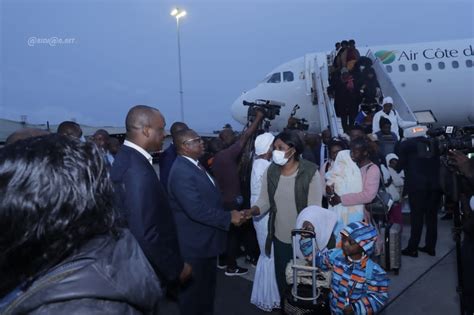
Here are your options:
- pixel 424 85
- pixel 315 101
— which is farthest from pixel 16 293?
pixel 424 85

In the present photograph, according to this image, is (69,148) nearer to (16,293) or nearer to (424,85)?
(16,293)

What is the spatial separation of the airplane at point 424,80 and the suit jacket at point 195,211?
10371 mm

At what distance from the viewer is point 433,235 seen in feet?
19.9

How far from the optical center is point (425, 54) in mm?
13922

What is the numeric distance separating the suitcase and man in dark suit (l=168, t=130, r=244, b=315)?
8.60 ft

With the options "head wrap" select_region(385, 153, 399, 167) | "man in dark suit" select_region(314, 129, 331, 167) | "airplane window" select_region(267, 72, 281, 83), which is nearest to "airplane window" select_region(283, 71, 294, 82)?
"airplane window" select_region(267, 72, 281, 83)

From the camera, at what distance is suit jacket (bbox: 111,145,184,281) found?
2586 mm

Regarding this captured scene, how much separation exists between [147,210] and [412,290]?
3.79m

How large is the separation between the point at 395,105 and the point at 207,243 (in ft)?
27.5

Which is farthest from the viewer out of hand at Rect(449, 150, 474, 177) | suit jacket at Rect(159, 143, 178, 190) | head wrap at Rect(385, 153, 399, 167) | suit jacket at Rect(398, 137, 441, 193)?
head wrap at Rect(385, 153, 399, 167)

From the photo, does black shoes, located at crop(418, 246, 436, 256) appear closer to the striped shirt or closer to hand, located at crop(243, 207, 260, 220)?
hand, located at crop(243, 207, 260, 220)

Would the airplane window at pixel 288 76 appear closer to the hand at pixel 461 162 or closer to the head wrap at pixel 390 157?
the head wrap at pixel 390 157

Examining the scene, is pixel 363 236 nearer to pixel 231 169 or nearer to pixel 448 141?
pixel 448 141

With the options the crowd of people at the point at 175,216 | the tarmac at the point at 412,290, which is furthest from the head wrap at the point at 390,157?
the tarmac at the point at 412,290
